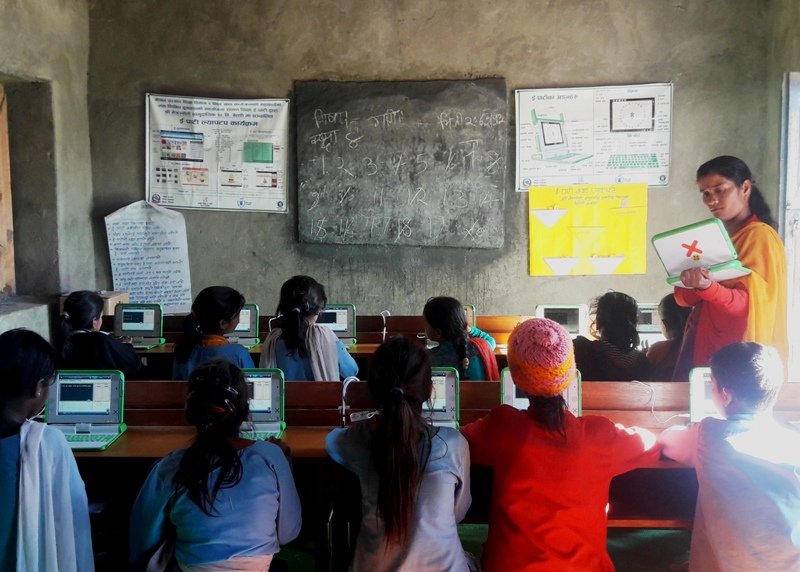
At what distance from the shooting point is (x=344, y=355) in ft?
10.3

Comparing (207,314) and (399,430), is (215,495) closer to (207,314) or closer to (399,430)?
(399,430)

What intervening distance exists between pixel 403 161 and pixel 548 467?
391 cm

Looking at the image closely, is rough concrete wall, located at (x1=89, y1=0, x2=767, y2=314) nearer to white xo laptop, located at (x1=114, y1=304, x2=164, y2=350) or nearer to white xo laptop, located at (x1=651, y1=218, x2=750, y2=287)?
white xo laptop, located at (x1=114, y1=304, x2=164, y2=350)

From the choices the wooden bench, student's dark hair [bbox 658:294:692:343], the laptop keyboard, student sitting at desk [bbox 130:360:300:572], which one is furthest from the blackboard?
student sitting at desk [bbox 130:360:300:572]

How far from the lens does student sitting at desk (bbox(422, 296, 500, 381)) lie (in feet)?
9.09

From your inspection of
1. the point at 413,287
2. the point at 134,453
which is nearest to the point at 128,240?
the point at 413,287

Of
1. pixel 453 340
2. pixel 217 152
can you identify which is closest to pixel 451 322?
pixel 453 340

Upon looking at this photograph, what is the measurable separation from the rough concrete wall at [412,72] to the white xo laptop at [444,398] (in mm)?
3051

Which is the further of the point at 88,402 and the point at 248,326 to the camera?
the point at 248,326

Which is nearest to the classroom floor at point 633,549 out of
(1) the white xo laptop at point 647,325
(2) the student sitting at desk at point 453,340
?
(2) the student sitting at desk at point 453,340

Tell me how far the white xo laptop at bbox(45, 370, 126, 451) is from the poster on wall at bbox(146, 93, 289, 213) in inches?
126

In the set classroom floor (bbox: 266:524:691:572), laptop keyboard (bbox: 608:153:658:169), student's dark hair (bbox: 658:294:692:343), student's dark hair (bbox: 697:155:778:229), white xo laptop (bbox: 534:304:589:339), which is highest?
laptop keyboard (bbox: 608:153:658:169)

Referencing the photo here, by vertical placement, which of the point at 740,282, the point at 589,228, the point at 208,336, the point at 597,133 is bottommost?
the point at 208,336

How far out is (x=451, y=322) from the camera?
277 centimetres
